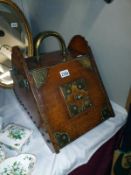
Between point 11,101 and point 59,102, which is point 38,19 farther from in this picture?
point 59,102

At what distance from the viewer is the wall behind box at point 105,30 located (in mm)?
703

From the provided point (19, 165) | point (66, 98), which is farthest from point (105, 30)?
point (19, 165)

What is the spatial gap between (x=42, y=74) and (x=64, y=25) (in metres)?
0.38

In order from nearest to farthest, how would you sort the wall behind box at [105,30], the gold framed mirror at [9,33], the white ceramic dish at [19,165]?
the white ceramic dish at [19,165] → the wall behind box at [105,30] → the gold framed mirror at [9,33]

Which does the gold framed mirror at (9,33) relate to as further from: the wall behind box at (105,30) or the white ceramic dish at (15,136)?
the white ceramic dish at (15,136)

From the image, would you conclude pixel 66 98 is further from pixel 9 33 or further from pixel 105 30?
pixel 9 33

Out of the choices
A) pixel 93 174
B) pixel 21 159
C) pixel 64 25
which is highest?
pixel 64 25

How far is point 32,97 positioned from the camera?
62 centimetres

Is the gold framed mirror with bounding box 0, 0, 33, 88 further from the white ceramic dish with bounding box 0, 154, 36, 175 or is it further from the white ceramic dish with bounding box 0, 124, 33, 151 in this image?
the white ceramic dish with bounding box 0, 154, 36, 175

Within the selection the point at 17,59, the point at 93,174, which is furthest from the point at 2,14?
the point at 93,174

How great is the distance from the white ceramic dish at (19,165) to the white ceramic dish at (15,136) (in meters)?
0.04

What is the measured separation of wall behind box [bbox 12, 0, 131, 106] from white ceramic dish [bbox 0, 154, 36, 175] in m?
0.43

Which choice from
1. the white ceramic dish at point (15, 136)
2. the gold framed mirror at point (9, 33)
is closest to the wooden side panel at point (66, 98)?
the white ceramic dish at point (15, 136)

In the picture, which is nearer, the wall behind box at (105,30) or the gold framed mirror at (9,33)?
the wall behind box at (105,30)
